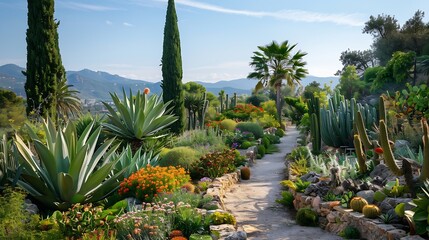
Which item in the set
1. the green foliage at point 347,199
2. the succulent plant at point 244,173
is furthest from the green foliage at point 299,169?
the green foliage at point 347,199

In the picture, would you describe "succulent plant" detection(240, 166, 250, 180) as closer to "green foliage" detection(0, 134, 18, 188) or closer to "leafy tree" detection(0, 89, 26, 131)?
"green foliage" detection(0, 134, 18, 188)

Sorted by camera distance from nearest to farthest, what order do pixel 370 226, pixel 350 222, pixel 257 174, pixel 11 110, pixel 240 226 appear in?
pixel 370 226 → pixel 350 222 → pixel 240 226 → pixel 257 174 → pixel 11 110

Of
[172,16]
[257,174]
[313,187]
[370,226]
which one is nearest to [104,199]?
[313,187]

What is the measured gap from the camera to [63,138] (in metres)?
7.82

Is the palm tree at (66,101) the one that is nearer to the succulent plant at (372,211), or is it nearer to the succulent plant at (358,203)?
the succulent plant at (358,203)

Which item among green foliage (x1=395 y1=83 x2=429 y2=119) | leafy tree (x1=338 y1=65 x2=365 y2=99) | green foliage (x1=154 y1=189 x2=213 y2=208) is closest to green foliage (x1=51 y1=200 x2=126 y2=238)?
green foliage (x1=154 y1=189 x2=213 y2=208)

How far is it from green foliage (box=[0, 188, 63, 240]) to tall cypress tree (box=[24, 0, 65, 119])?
947cm

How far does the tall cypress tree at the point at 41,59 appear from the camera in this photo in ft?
52.0

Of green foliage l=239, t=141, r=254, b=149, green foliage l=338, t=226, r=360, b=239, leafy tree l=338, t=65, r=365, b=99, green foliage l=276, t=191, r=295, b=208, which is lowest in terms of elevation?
green foliage l=276, t=191, r=295, b=208

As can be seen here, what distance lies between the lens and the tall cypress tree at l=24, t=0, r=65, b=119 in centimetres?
1584

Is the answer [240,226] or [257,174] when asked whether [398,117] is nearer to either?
[257,174]

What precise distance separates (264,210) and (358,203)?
2.31 meters

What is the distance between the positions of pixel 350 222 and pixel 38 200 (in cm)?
524

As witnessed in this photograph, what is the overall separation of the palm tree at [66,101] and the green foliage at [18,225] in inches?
650
